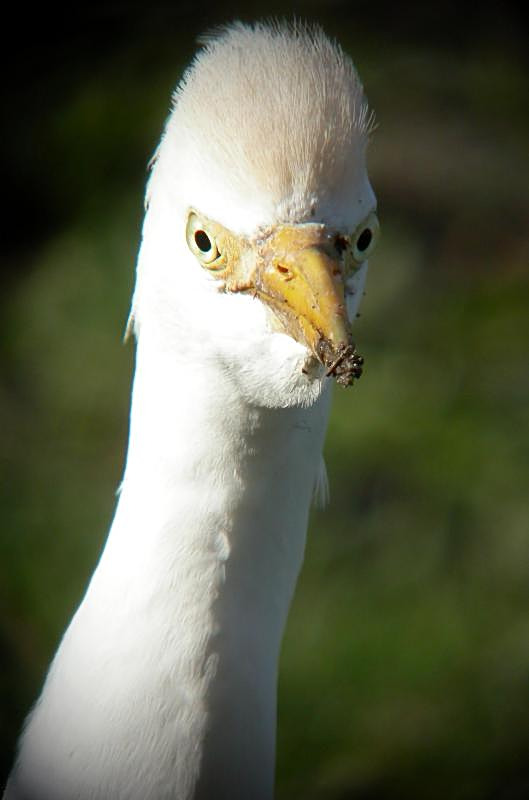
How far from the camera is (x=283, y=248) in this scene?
1165 mm

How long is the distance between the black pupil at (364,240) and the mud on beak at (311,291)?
6 cm

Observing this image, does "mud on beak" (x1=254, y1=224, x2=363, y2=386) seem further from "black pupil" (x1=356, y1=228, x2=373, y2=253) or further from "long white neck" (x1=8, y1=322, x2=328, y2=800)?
"long white neck" (x1=8, y1=322, x2=328, y2=800)

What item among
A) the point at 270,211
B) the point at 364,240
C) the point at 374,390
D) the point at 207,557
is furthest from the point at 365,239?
the point at 374,390

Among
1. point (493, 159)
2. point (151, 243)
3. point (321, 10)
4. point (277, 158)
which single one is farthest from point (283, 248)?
point (493, 159)

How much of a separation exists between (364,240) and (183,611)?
1.79ft

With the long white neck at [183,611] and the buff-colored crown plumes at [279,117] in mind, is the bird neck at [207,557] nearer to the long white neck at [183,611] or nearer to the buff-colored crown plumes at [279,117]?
the long white neck at [183,611]

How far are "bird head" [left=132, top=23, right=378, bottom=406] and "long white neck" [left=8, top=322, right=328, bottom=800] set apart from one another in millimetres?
124

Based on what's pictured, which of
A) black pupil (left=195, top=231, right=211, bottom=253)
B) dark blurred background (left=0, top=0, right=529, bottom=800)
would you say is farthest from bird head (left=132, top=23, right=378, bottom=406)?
dark blurred background (left=0, top=0, right=529, bottom=800)

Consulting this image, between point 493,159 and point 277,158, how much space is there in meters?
3.01

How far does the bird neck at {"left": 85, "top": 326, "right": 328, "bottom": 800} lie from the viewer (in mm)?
1331

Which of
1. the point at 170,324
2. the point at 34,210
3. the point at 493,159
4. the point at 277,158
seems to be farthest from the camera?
the point at 493,159

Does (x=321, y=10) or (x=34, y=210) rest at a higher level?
(x=321, y=10)

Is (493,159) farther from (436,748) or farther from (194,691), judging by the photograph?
(194,691)

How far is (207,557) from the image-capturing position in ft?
4.55
